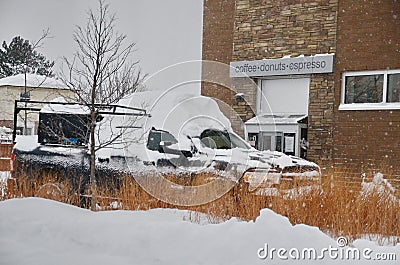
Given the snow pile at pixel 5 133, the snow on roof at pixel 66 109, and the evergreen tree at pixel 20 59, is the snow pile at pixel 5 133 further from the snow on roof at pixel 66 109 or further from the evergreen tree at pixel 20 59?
the snow on roof at pixel 66 109

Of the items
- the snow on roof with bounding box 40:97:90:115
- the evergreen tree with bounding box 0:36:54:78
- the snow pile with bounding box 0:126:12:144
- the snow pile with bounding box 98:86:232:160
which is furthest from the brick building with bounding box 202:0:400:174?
the evergreen tree with bounding box 0:36:54:78

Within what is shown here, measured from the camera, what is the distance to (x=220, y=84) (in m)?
12.4

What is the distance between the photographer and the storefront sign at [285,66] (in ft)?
34.7

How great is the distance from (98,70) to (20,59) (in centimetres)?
1310

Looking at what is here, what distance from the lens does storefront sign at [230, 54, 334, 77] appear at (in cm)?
1056

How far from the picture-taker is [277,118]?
10.9 metres

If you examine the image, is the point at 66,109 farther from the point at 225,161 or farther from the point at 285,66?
the point at 285,66

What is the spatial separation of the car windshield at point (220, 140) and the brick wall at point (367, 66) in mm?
2649

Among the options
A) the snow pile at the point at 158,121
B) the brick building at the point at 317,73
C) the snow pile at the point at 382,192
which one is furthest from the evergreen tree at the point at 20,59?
the snow pile at the point at 382,192

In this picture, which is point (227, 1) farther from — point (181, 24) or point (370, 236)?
point (370, 236)

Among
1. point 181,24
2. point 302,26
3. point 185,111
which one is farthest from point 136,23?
point 185,111

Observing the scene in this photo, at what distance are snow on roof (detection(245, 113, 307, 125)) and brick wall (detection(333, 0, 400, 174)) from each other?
72 centimetres

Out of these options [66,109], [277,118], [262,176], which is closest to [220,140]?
[262,176]

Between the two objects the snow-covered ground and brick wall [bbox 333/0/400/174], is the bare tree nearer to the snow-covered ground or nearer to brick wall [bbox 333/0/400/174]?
the snow-covered ground
